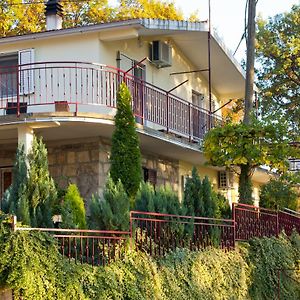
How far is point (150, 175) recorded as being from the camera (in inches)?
676

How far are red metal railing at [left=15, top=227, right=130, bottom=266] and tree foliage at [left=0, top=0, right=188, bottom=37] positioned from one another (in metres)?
21.8

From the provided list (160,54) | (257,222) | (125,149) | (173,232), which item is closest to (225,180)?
(160,54)

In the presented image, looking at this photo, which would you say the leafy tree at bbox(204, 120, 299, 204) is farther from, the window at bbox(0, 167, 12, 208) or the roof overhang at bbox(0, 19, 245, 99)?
the window at bbox(0, 167, 12, 208)

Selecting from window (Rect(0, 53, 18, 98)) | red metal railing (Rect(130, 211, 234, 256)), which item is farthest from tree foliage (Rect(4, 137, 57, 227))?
window (Rect(0, 53, 18, 98))

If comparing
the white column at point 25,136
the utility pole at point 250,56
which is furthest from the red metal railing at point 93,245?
the utility pole at point 250,56

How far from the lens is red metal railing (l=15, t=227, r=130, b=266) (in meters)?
8.78

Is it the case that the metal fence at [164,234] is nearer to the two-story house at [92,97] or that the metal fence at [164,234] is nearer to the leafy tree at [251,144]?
the leafy tree at [251,144]

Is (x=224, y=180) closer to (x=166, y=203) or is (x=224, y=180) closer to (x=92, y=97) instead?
(x=92, y=97)

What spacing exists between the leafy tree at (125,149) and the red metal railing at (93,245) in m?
3.37

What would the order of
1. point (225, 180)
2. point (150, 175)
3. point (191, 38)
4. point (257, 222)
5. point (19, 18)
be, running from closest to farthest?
1. point (257, 222)
2. point (150, 175)
3. point (191, 38)
4. point (225, 180)
5. point (19, 18)

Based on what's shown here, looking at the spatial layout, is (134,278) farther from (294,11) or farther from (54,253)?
(294,11)

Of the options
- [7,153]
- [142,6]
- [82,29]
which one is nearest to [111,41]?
[82,29]

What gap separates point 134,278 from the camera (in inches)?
367

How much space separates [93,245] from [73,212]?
1629mm
